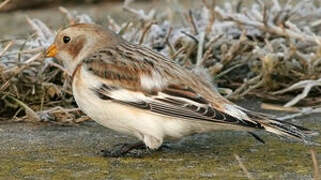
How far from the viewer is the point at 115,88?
402 centimetres

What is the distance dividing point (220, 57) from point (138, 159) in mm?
1594

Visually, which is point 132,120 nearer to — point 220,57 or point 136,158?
point 136,158

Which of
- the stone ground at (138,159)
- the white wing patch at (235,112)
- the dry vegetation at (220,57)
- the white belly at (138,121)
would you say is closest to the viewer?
the stone ground at (138,159)

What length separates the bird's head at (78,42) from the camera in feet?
14.5

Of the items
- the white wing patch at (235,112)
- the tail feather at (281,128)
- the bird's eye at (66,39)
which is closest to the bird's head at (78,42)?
the bird's eye at (66,39)

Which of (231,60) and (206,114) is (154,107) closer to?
(206,114)

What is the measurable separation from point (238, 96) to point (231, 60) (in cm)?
36

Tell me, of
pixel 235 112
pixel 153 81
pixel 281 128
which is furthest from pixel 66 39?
pixel 281 128

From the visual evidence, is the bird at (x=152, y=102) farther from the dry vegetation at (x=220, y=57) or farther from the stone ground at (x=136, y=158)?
the dry vegetation at (x=220, y=57)

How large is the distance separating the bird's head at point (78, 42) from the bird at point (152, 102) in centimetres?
18

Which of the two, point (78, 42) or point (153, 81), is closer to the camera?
point (153, 81)

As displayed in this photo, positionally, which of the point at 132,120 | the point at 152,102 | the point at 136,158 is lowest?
the point at 136,158

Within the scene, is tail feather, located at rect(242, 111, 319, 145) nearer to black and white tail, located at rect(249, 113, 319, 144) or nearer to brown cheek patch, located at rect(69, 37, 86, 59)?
black and white tail, located at rect(249, 113, 319, 144)

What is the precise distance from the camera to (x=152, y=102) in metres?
3.90
